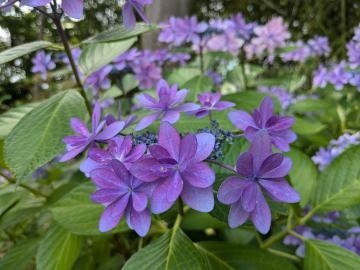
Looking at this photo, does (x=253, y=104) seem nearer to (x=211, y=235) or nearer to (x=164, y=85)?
(x=211, y=235)

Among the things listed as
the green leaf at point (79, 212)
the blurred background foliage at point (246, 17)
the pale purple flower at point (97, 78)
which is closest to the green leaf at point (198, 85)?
the pale purple flower at point (97, 78)

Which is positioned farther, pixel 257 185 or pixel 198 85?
pixel 198 85

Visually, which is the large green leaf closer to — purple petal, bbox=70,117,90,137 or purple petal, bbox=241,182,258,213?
purple petal, bbox=70,117,90,137

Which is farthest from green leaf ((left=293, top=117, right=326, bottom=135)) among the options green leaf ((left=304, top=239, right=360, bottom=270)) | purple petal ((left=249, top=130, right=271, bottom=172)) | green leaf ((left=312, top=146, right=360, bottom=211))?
purple petal ((left=249, top=130, right=271, bottom=172))

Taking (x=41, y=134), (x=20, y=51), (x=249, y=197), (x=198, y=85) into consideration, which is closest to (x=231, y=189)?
(x=249, y=197)

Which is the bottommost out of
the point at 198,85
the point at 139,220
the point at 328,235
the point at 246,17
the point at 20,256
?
the point at 246,17

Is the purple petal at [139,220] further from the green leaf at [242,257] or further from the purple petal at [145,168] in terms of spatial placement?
the green leaf at [242,257]

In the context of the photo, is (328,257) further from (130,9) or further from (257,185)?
(130,9)
